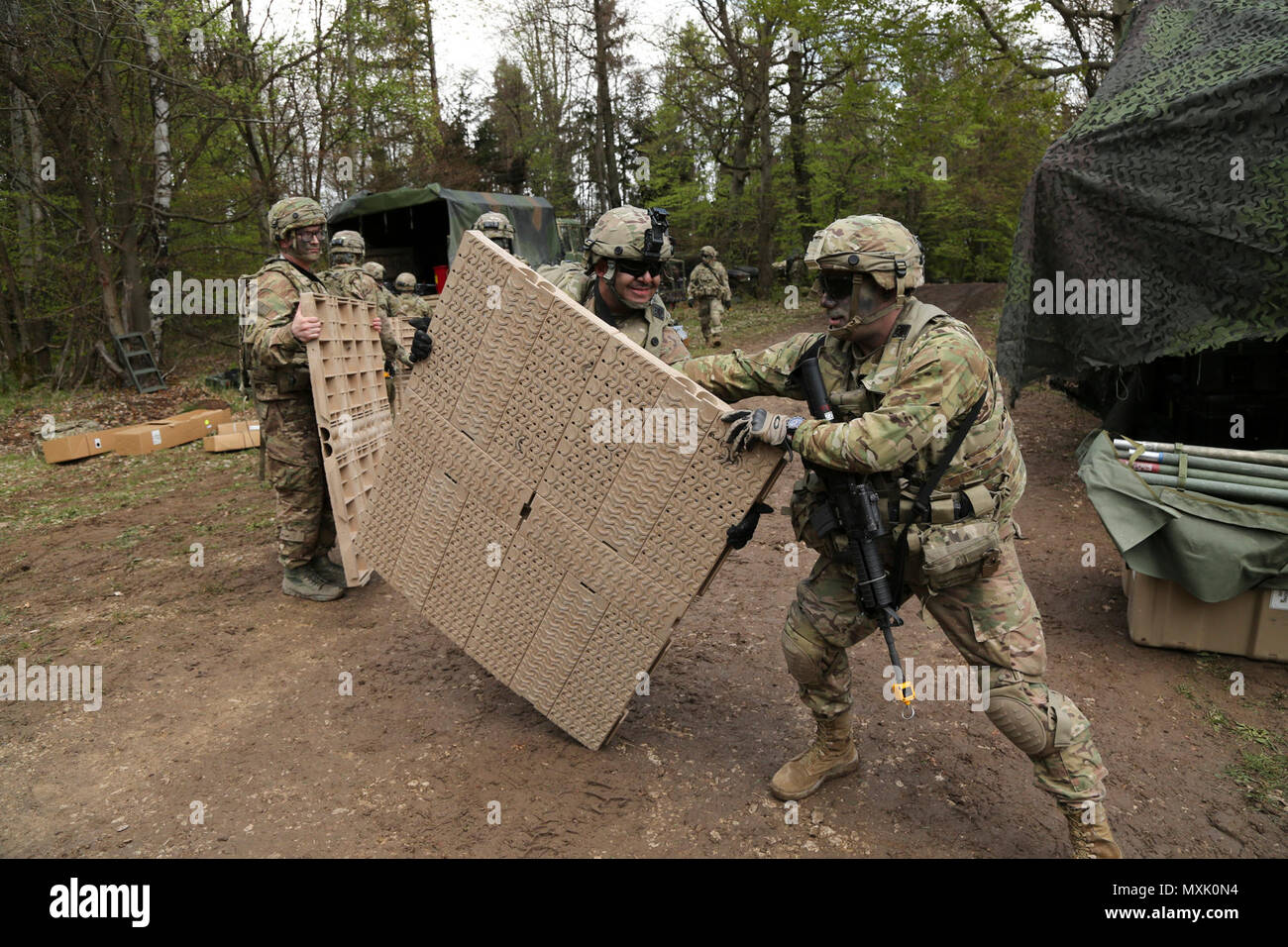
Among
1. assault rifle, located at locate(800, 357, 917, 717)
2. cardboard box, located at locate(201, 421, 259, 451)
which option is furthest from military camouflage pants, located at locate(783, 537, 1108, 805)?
cardboard box, located at locate(201, 421, 259, 451)

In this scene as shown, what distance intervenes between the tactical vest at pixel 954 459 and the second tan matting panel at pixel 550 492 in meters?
0.47

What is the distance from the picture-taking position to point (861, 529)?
108 inches

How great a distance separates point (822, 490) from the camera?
2973mm

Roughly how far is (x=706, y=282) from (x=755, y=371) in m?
12.1

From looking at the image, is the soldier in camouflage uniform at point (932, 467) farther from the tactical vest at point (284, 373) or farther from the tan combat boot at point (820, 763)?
the tactical vest at point (284, 373)

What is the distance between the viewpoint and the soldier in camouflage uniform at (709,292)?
1485 cm

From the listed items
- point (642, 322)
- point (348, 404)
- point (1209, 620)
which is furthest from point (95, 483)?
point (1209, 620)

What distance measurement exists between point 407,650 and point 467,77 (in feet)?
92.9

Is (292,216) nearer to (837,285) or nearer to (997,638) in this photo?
(837,285)

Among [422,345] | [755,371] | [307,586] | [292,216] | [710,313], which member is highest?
[292,216]

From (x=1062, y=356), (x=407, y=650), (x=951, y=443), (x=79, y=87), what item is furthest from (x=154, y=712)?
(x=79, y=87)

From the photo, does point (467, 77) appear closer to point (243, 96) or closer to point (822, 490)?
point (243, 96)

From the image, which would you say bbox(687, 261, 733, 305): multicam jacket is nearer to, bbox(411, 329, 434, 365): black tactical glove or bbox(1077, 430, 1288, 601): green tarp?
bbox(1077, 430, 1288, 601): green tarp

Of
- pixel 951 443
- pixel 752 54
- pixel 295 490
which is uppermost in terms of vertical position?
pixel 752 54
